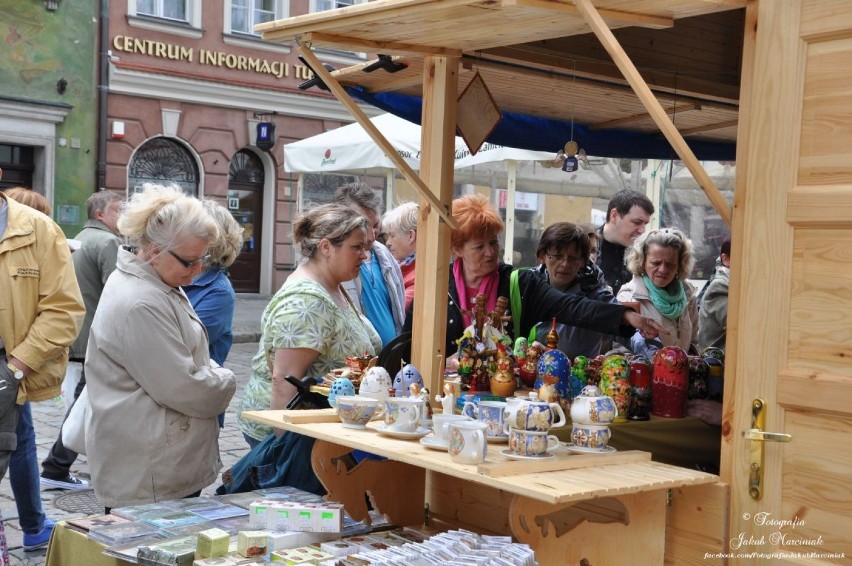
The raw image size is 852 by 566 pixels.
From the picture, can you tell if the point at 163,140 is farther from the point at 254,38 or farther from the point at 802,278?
the point at 802,278

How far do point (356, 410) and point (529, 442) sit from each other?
0.60 m

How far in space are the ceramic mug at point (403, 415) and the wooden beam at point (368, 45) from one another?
39.8 inches

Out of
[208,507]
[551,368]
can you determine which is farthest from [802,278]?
[208,507]

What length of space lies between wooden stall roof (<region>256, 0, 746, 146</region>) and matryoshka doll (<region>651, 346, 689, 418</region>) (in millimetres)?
962

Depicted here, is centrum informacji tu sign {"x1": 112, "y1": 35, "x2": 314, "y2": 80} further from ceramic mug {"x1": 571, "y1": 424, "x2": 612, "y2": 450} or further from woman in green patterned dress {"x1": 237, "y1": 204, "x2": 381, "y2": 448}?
ceramic mug {"x1": 571, "y1": 424, "x2": 612, "y2": 450}

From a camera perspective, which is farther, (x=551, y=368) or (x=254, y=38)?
(x=254, y=38)

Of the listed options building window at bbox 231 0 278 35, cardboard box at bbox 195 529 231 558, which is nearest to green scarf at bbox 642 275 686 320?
cardboard box at bbox 195 529 231 558

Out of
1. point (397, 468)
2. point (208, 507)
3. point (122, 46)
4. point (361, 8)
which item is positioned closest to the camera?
point (361, 8)

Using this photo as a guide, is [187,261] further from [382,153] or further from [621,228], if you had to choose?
[382,153]

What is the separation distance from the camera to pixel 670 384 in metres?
2.90

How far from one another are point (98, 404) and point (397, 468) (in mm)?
961

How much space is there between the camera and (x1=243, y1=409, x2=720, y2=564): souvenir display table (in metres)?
2.25

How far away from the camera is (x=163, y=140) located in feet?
52.7

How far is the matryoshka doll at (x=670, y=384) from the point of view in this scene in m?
2.90
